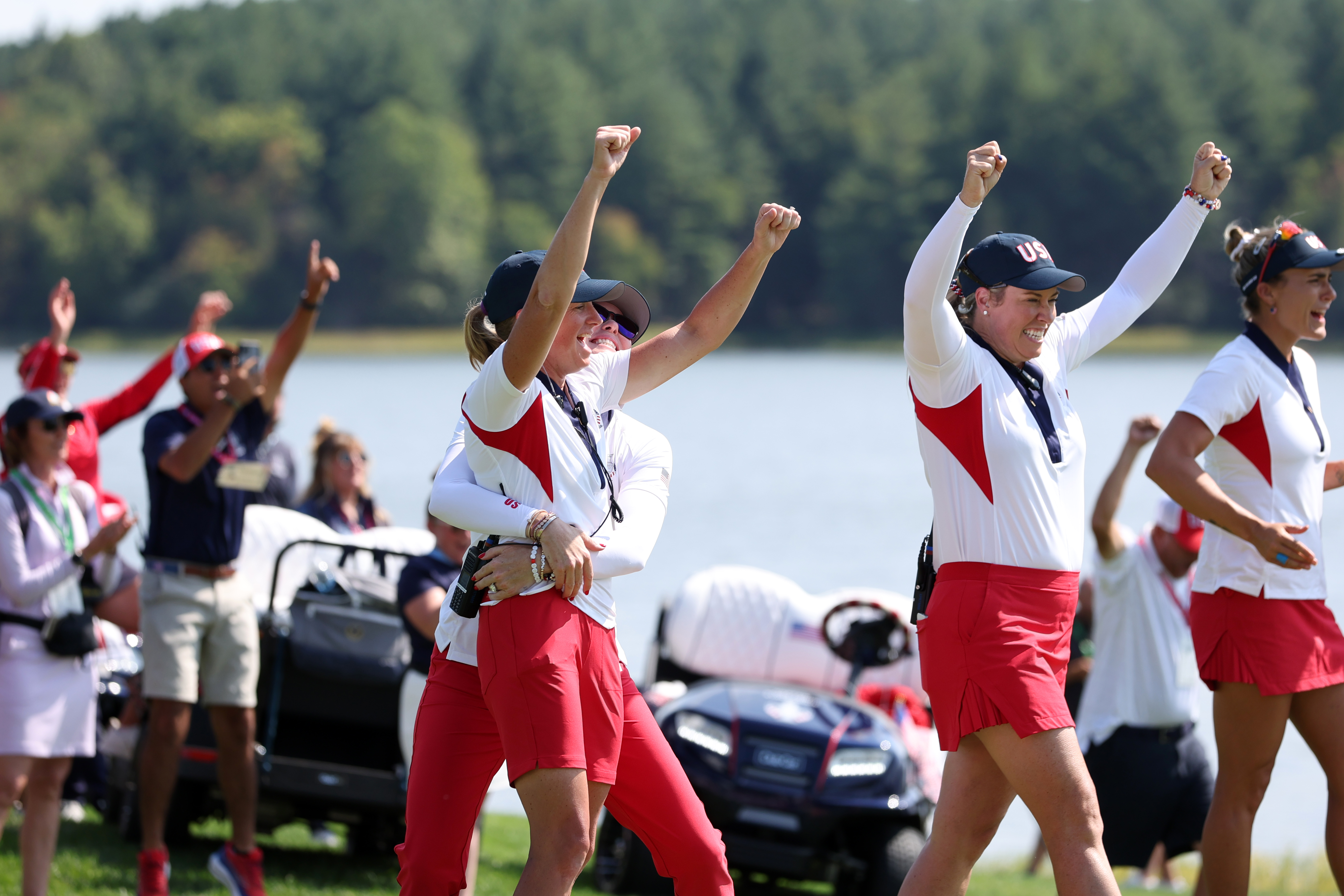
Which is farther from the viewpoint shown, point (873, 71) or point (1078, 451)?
point (873, 71)

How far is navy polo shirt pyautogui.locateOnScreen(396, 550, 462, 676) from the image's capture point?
18.5ft

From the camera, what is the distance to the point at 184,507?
602 centimetres

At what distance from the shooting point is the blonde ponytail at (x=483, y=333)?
371cm

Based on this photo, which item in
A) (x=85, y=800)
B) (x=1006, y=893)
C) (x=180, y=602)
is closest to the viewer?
(x=180, y=602)

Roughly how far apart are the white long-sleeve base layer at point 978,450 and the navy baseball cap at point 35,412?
10.3ft

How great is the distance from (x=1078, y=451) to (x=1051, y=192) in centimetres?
5426

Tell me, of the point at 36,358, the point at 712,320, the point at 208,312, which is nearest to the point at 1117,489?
the point at 712,320

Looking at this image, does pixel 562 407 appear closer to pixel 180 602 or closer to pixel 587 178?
pixel 587 178

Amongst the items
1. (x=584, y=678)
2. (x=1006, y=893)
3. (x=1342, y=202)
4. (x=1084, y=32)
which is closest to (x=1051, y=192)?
(x=1342, y=202)

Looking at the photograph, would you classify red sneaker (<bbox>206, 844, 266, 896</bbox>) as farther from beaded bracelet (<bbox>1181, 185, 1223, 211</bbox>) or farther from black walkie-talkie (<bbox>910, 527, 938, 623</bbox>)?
beaded bracelet (<bbox>1181, 185, 1223, 211</bbox>)

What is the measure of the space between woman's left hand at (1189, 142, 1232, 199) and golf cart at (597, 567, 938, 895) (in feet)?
8.96

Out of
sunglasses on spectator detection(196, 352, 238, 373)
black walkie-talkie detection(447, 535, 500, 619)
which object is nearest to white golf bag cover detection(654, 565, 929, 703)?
sunglasses on spectator detection(196, 352, 238, 373)

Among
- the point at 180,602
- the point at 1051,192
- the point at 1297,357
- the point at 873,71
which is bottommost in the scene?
the point at 180,602

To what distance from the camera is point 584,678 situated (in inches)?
136
